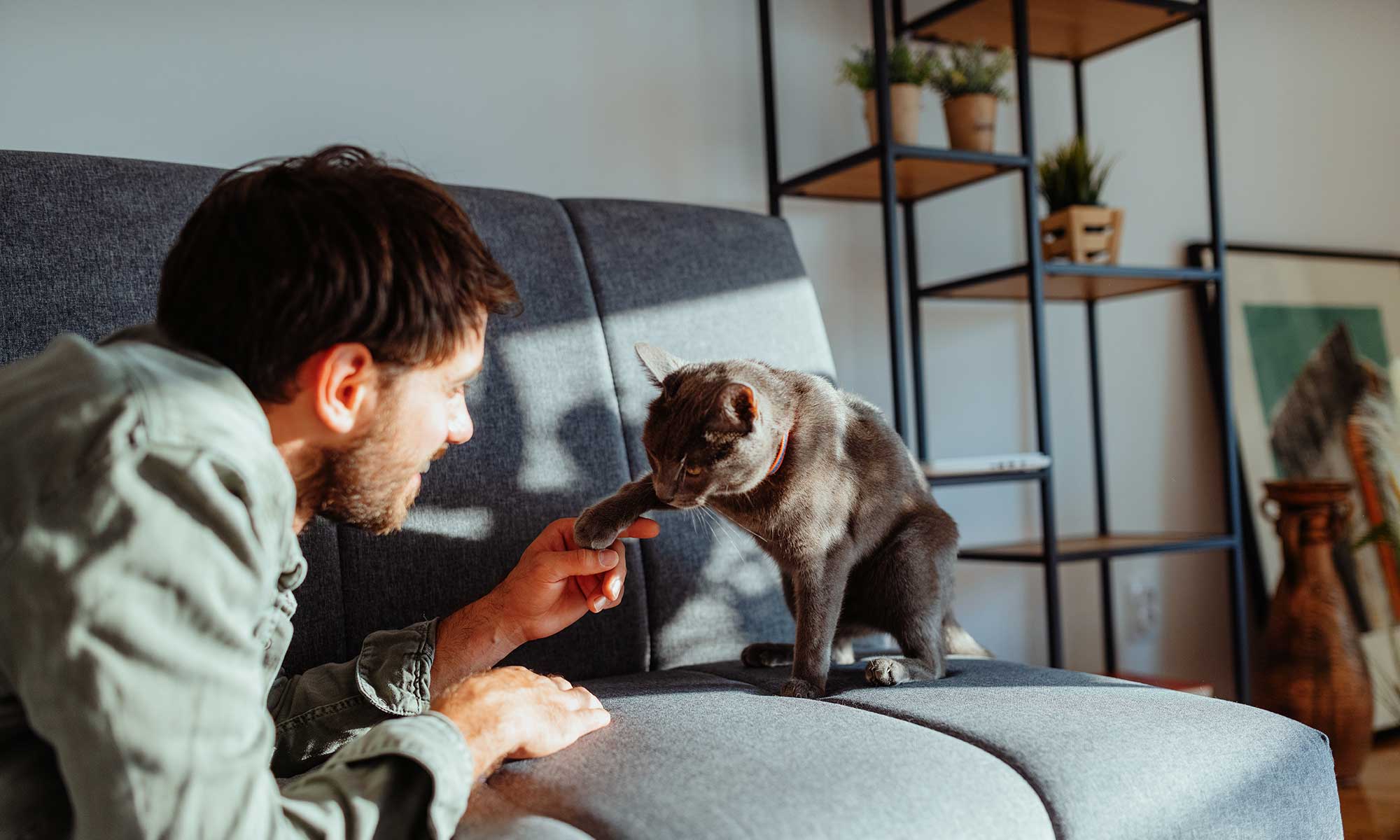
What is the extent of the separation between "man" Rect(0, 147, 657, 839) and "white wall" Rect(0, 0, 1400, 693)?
1.14 metres

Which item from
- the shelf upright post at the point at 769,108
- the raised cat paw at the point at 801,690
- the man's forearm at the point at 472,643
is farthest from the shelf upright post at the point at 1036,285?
the man's forearm at the point at 472,643

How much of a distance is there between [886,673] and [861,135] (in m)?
1.61

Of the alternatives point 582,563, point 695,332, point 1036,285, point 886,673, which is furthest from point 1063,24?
point 582,563

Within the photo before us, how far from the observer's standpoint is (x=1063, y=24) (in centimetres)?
246

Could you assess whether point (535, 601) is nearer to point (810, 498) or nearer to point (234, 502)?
point (810, 498)

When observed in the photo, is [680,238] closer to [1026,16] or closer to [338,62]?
[338,62]

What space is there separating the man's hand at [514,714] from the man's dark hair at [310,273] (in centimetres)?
30

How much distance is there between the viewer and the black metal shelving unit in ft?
7.20

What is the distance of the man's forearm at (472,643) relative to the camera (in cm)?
127

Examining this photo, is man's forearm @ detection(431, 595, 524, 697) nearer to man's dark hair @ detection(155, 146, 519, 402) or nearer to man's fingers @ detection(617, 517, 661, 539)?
man's fingers @ detection(617, 517, 661, 539)

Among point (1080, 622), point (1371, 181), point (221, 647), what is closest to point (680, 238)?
point (221, 647)

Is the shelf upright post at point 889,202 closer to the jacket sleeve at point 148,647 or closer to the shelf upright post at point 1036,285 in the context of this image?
the shelf upright post at point 1036,285

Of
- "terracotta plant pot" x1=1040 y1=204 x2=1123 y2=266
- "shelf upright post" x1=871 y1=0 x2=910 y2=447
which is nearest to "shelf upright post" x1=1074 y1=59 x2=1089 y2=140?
"terracotta plant pot" x1=1040 y1=204 x2=1123 y2=266

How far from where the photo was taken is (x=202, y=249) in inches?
33.2
